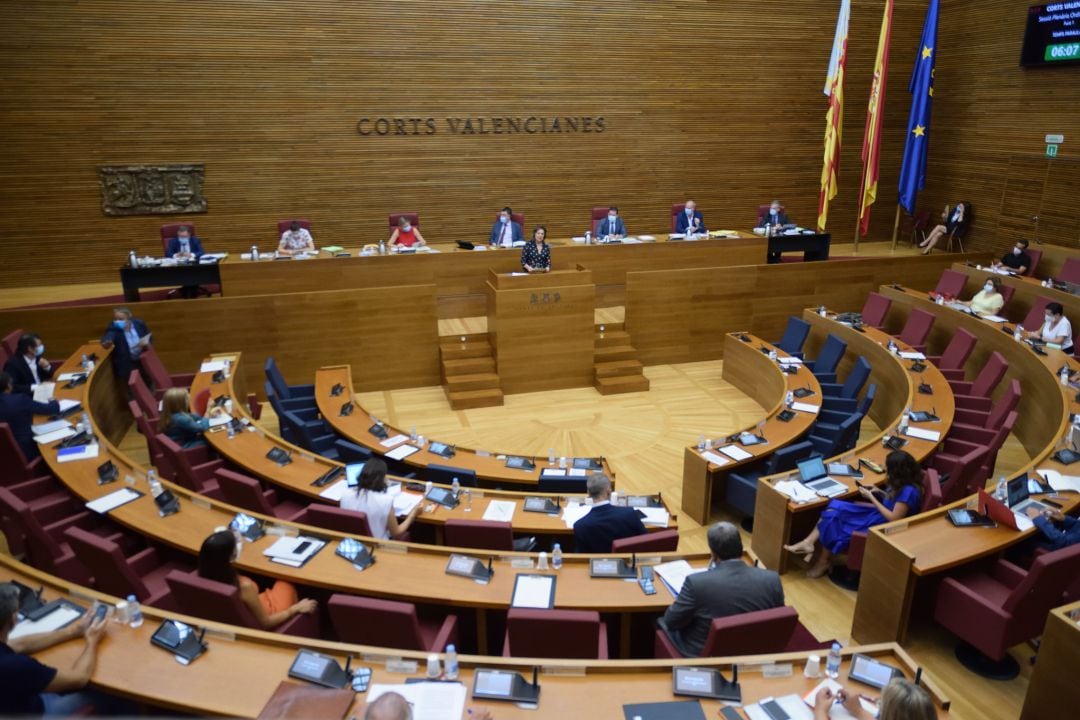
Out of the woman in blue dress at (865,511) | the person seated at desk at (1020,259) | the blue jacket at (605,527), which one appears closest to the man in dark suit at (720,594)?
the blue jacket at (605,527)

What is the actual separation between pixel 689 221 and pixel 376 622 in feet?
31.2

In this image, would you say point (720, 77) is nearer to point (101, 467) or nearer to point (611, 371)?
point (611, 371)

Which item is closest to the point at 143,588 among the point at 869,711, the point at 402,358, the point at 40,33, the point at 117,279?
the point at 869,711

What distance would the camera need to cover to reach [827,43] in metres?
14.1

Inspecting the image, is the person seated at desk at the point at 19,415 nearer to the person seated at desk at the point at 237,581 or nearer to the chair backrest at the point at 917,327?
the person seated at desk at the point at 237,581

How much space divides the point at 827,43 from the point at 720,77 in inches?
90.9

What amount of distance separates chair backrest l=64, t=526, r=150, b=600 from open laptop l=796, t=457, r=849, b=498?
4817 mm

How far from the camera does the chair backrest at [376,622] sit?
11.8 ft

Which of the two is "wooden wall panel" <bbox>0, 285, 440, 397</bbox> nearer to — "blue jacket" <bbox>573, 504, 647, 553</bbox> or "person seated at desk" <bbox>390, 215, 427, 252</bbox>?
"person seated at desk" <bbox>390, 215, 427, 252</bbox>

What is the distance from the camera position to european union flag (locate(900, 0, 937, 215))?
488 inches

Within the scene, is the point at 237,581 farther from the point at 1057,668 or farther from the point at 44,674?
the point at 1057,668

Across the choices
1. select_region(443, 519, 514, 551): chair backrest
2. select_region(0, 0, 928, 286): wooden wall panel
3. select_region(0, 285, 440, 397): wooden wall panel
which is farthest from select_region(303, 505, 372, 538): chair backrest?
select_region(0, 0, 928, 286): wooden wall panel

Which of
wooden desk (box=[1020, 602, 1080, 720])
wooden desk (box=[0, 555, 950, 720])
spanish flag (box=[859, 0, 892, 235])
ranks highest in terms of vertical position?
spanish flag (box=[859, 0, 892, 235])

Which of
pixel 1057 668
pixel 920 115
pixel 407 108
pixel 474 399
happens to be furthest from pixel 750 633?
pixel 920 115
